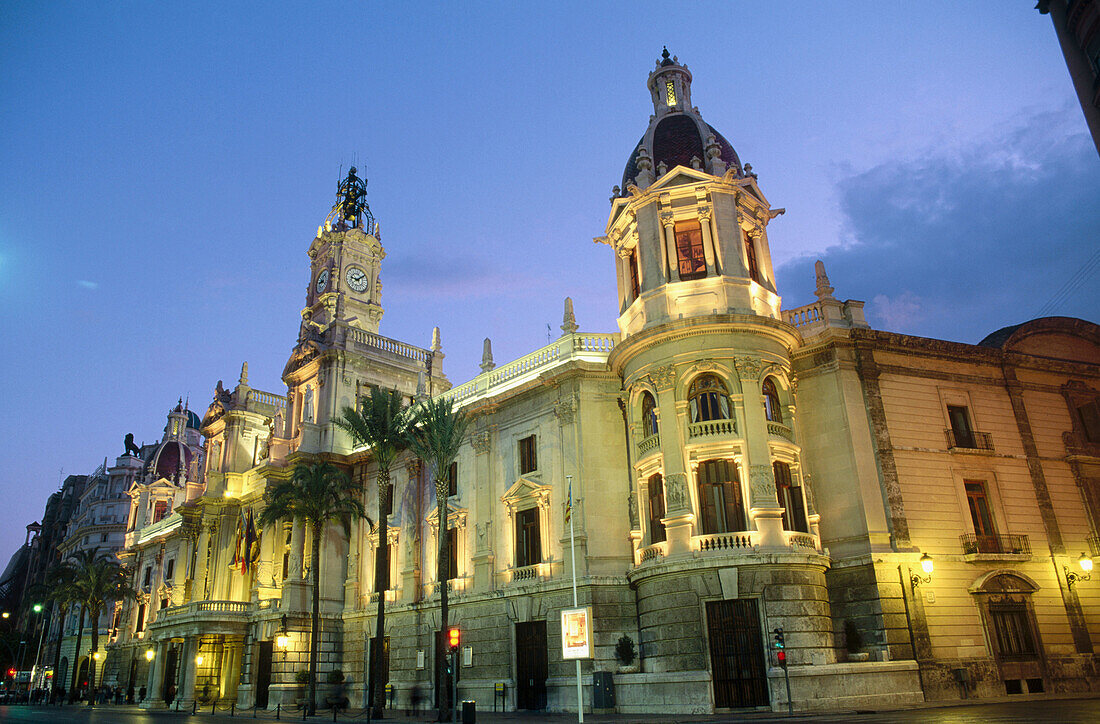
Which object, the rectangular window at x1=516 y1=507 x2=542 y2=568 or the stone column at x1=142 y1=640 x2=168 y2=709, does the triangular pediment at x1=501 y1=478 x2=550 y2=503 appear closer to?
the rectangular window at x1=516 y1=507 x2=542 y2=568

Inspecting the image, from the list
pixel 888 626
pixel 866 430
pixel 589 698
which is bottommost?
pixel 589 698

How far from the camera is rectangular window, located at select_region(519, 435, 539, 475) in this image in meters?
37.6

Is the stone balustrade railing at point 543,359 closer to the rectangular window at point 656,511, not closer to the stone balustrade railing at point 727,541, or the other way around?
the rectangular window at point 656,511

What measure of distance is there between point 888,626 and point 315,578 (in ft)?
91.9

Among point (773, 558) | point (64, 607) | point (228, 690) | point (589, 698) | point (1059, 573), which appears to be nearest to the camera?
point (773, 558)

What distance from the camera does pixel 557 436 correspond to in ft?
119

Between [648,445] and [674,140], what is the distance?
15481 mm

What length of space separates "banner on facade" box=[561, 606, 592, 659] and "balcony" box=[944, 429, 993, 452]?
19246 mm

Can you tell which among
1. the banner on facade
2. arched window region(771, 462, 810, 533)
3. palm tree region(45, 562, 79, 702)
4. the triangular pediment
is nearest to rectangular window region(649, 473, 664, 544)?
arched window region(771, 462, 810, 533)

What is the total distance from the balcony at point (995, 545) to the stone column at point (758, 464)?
8579mm

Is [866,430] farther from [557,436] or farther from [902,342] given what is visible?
[557,436]

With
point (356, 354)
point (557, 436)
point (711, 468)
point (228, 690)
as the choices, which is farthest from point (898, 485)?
point (228, 690)

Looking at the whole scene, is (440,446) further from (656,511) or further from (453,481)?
(656,511)

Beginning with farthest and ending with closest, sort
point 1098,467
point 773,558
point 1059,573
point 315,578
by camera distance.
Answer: point 315,578 < point 1098,467 < point 1059,573 < point 773,558
